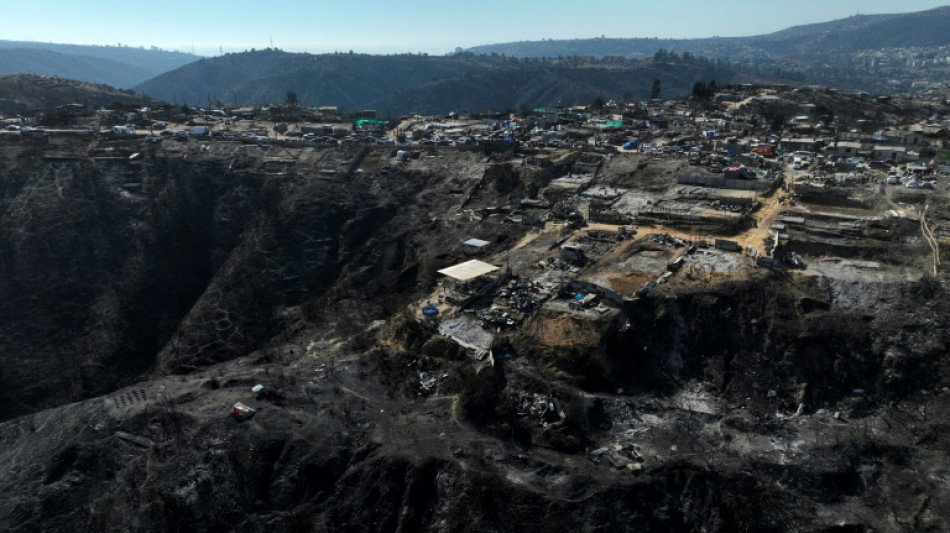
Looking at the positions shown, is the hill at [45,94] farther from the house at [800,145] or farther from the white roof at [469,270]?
the house at [800,145]

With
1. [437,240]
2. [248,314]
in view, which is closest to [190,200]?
[248,314]

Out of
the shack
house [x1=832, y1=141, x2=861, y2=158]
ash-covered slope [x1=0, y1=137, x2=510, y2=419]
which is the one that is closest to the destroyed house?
house [x1=832, y1=141, x2=861, y2=158]

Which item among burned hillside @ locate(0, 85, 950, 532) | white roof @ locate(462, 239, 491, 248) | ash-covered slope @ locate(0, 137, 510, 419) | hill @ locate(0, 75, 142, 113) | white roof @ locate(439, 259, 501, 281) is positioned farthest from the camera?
hill @ locate(0, 75, 142, 113)

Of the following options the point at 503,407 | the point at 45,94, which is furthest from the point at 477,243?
the point at 45,94

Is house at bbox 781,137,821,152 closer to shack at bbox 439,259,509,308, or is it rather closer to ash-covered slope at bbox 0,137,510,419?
ash-covered slope at bbox 0,137,510,419

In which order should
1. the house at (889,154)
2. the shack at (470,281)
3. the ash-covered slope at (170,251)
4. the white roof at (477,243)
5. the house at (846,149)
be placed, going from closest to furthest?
the shack at (470,281) → the white roof at (477,243) → the ash-covered slope at (170,251) → the house at (889,154) → the house at (846,149)

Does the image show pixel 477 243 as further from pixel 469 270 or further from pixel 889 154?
pixel 889 154

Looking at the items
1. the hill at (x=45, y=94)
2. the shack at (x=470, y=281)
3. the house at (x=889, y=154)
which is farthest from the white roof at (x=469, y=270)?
the hill at (x=45, y=94)
